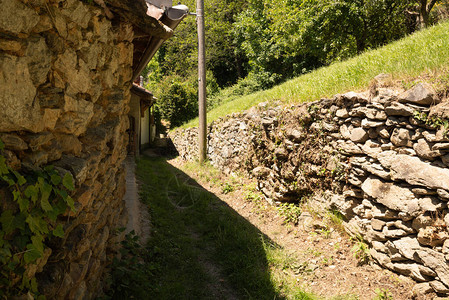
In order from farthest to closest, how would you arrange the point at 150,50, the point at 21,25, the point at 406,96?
the point at 150,50
the point at 406,96
the point at 21,25

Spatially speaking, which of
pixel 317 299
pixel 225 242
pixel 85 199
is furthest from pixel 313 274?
pixel 85 199

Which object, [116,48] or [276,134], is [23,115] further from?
[276,134]

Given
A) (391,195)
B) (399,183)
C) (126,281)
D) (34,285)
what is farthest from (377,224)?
(34,285)

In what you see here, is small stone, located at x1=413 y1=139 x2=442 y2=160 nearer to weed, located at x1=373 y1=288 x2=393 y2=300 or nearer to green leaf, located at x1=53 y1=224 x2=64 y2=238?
weed, located at x1=373 y1=288 x2=393 y2=300

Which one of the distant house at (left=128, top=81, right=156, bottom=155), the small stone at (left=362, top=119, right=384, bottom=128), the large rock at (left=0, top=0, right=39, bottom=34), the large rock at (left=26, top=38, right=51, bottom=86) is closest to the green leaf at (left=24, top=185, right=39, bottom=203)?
the large rock at (left=26, top=38, right=51, bottom=86)

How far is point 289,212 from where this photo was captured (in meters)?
5.98

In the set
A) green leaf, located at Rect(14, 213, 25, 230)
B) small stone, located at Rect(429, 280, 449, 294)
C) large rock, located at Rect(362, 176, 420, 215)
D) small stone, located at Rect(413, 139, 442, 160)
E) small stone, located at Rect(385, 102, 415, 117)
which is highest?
green leaf, located at Rect(14, 213, 25, 230)

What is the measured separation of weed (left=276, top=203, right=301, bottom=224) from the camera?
582 centimetres

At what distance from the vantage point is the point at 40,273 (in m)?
1.73

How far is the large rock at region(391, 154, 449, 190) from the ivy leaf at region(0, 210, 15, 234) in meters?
3.99

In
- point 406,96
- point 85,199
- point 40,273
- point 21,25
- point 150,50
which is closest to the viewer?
point 21,25

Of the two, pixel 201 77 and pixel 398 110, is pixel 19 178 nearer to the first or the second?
pixel 398 110

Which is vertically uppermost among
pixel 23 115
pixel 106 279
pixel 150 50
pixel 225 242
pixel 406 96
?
pixel 150 50

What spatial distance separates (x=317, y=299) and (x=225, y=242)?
1.95 metres
